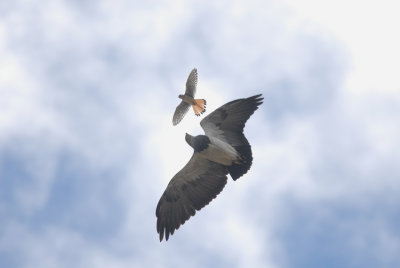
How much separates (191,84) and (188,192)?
4855 mm

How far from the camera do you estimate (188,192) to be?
19.6m

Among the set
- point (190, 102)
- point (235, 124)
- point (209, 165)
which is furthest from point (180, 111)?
point (235, 124)

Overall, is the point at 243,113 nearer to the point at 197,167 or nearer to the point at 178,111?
the point at 197,167

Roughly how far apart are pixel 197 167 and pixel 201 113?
3666mm

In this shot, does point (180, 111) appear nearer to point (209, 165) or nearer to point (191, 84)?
point (191, 84)

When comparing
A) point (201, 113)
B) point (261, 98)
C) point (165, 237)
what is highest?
point (201, 113)

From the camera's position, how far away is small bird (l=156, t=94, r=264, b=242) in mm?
18578

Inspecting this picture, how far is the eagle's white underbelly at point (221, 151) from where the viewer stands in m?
18.4

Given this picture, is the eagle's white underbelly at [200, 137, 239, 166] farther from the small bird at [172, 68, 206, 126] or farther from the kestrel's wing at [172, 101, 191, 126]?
the kestrel's wing at [172, 101, 191, 126]

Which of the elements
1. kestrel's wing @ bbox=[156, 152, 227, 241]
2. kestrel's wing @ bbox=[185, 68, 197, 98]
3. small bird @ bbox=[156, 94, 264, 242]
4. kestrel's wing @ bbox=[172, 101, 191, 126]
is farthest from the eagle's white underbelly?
kestrel's wing @ bbox=[185, 68, 197, 98]

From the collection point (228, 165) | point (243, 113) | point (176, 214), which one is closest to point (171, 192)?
point (176, 214)

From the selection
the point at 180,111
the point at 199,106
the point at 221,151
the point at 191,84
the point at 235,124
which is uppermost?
the point at 191,84

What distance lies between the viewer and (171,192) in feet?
64.8

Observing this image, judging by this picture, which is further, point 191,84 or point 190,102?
point 191,84
